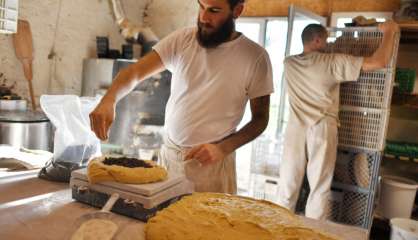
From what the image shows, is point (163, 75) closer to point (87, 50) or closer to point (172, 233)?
point (87, 50)

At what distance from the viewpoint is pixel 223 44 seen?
1480 mm

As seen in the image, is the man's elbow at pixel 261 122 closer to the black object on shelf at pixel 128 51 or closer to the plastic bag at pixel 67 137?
the plastic bag at pixel 67 137

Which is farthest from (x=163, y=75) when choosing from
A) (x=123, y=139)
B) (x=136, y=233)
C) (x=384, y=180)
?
(x=136, y=233)

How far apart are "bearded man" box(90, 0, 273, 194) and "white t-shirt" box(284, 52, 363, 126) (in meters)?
1.40

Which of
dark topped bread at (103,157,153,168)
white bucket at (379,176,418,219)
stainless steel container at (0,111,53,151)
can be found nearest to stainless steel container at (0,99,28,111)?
stainless steel container at (0,111,53,151)

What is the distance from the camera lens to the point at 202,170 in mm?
1438

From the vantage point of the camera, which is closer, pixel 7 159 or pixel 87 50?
pixel 7 159

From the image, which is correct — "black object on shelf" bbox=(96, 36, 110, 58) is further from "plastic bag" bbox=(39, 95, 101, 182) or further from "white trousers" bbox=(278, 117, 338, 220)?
"plastic bag" bbox=(39, 95, 101, 182)

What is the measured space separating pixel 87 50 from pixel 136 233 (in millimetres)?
3177

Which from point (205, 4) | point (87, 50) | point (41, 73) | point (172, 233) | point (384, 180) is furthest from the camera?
point (87, 50)

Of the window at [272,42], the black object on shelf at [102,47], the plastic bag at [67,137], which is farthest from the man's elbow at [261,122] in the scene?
the black object on shelf at [102,47]

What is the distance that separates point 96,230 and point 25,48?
2669 mm

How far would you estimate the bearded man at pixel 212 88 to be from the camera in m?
1.44

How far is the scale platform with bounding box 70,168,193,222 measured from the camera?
1002 millimetres
